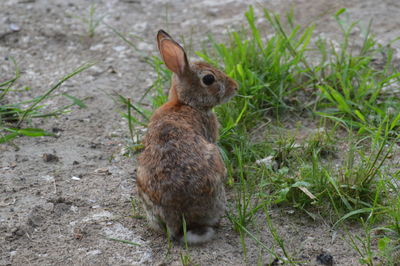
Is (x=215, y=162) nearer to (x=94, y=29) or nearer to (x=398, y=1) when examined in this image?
(x=94, y=29)

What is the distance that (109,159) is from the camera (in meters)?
4.59

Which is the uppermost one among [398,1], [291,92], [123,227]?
[398,1]

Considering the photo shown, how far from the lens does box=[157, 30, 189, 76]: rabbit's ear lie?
13.9ft

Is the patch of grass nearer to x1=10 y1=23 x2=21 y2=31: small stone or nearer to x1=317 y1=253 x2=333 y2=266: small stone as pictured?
x1=10 y1=23 x2=21 y2=31: small stone

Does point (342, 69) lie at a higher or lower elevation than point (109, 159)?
higher

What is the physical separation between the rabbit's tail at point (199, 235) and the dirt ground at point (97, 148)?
0.17 ft

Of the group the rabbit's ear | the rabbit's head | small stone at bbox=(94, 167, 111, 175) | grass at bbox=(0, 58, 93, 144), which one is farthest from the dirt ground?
the rabbit's ear

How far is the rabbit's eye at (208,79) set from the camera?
14.5 feet

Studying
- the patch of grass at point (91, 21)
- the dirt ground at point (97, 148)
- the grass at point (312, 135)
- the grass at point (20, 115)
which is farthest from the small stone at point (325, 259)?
the patch of grass at point (91, 21)

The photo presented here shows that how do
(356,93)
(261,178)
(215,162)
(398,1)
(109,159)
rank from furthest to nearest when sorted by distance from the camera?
1. (398,1)
2. (356,93)
3. (109,159)
4. (261,178)
5. (215,162)

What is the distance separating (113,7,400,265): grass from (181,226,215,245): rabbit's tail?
21 cm

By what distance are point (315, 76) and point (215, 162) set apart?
6.65 ft

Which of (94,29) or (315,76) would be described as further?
(94,29)

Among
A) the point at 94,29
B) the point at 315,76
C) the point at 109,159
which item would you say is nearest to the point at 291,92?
the point at 315,76
